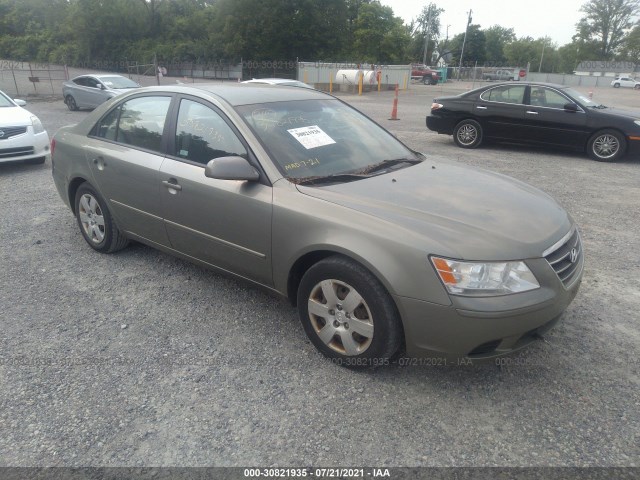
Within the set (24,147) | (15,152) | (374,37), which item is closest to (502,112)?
Answer: (24,147)

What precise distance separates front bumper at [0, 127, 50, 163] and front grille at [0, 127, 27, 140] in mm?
50

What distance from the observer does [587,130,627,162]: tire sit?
8.82 m

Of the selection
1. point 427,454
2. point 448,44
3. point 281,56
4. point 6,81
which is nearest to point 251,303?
point 427,454

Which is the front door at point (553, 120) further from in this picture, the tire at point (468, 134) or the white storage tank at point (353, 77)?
the white storage tank at point (353, 77)

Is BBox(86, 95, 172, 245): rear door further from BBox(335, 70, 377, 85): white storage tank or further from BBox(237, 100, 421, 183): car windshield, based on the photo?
BBox(335, 70, 377, 85): white storage tank

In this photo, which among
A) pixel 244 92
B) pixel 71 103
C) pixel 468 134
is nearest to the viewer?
pixel 244 92

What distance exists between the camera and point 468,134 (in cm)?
1034

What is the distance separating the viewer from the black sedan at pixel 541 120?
882 centimetres

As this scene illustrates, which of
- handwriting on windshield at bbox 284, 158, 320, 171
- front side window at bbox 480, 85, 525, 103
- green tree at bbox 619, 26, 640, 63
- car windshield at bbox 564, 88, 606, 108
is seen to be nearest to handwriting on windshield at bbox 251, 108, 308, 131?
handwriting on windshield at bbox 284, 158, 320, 171

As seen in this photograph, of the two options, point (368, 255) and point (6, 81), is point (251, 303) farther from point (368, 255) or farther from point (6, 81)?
point (6, 81)

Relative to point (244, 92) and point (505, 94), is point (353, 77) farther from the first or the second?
point (244, 92)

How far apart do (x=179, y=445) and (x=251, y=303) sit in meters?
1.47

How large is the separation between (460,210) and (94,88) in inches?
690

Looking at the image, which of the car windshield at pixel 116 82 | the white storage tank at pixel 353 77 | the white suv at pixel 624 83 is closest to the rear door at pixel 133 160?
the car windshield at pixel 116 82
